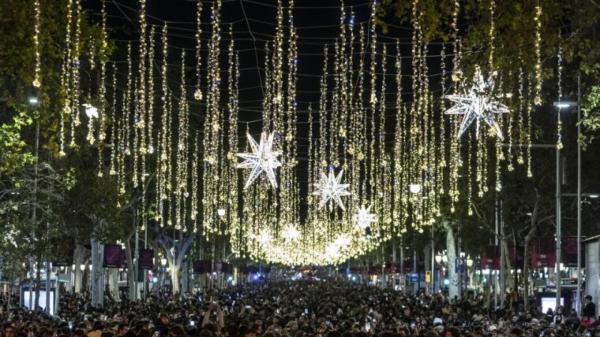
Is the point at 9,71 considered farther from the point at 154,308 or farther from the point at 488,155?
the point at 488,155

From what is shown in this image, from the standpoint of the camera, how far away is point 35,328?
24.1 metres

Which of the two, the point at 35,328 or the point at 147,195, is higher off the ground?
the point at 147,195

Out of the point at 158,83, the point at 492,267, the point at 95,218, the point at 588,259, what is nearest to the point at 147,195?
the point at 158,83

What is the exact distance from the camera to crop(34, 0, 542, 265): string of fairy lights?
21.6 metres

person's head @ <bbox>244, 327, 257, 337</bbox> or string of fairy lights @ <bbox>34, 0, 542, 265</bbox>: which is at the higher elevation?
string of fairy lights @ <bbox>34, 0, 542, 265</bbox>

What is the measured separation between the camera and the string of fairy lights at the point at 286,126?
21625mm

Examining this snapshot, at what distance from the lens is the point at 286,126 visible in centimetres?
6644

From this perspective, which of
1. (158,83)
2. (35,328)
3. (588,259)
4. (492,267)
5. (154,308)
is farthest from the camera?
(492,267)

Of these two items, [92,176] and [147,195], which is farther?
[147,195]

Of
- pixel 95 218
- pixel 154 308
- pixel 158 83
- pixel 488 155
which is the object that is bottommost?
pixel 154 308

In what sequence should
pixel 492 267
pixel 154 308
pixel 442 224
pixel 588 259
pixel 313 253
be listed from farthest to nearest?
pixel 313 253 < pixel 442 224 < pixel 492 267 < pixel 154 308 < pixel 588 259

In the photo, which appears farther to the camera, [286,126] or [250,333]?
[286,126]

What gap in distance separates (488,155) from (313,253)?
100598mm

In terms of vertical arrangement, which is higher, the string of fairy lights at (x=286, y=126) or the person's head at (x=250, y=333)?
the string of fairy lights at (x=286, y=126)
